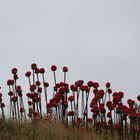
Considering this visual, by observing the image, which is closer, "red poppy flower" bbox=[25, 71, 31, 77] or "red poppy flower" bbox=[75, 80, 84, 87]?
"red poppy flower" bbox=[75, 80, 84, 87]

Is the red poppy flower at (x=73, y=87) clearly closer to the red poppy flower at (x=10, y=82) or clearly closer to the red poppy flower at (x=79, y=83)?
the red poppy flower at (x=79, y=83)

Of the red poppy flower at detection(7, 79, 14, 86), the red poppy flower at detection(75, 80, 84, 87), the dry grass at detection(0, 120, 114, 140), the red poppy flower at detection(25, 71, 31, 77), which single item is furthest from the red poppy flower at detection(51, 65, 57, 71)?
→ the dry grass at detection(0, 120, 114, 140)

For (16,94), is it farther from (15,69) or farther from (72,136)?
(72,136)

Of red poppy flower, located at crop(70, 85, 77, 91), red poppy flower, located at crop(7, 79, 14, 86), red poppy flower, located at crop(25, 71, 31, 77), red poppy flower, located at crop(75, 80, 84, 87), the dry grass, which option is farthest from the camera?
red poppy flower, located at crop(25, 71, 31, 77)

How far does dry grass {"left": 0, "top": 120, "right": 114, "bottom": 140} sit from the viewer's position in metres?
9.20

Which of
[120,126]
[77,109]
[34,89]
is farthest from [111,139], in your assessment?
[34,89]

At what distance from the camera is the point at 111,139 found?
1002 cm

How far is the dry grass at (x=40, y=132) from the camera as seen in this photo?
9198mm

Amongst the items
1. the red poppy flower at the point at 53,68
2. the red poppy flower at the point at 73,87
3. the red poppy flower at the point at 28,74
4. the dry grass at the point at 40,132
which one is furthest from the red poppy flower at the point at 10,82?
the red poppy flower at the point at 73,87

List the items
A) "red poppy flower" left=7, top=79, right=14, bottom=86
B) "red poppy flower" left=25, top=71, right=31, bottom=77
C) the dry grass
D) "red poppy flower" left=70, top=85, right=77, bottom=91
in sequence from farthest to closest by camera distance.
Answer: "red poppy flower" left=25, top=71, right=31, bottom=77
"red poppy flower" left=7, top=79, right=14, bottom=86
"red poppy flower" left=70, top=85, right=77, bottom=91
the dry grass

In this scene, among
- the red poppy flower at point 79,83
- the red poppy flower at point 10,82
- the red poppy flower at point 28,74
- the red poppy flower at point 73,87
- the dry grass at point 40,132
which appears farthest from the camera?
the red poppy flower at point 28,74

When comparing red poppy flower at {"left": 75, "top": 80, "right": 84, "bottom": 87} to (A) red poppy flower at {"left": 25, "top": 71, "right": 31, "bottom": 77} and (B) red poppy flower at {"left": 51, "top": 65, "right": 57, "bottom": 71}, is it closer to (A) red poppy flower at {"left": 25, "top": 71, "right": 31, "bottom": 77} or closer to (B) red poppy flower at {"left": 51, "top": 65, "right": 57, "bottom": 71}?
(B) red poppy flower at {"left": 51, "top": 65, "right": 57, "bottom": 71}

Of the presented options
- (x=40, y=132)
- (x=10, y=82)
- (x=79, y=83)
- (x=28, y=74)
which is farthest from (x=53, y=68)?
(x=40, y=132)

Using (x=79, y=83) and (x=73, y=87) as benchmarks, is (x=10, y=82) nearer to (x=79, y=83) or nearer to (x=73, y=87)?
(x=73, y=87)
